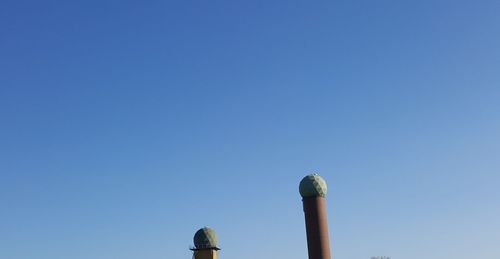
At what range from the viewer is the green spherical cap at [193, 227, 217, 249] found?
46.9m

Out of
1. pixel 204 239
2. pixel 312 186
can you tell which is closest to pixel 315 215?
pixel 312 186

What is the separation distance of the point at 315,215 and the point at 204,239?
32.5ft

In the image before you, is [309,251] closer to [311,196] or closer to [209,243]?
[311,196]

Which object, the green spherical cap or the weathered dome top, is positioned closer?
the green spherical cap

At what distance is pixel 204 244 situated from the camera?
4691 cm

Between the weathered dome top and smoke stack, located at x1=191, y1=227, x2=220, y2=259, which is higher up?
the weathered dome top

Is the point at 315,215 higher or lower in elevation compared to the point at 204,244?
higher

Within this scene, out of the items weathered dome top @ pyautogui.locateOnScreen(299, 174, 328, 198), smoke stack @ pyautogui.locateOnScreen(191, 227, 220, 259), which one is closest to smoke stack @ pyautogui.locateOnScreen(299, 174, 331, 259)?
weathered dome top @ pyautogui.locateOnScreen(299, 174, 328, 198)

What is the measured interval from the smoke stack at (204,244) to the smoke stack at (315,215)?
827cm

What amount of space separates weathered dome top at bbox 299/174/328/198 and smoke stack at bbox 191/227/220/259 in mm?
9147

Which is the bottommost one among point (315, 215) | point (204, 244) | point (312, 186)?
point (204, 244)

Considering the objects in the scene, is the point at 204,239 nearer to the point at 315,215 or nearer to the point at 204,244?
the point at 204,244

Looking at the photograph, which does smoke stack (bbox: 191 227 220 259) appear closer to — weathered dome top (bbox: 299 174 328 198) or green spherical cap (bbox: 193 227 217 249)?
green spherical cap (bbox: 193 227 217 249)

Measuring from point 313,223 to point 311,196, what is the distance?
2.63 meters
